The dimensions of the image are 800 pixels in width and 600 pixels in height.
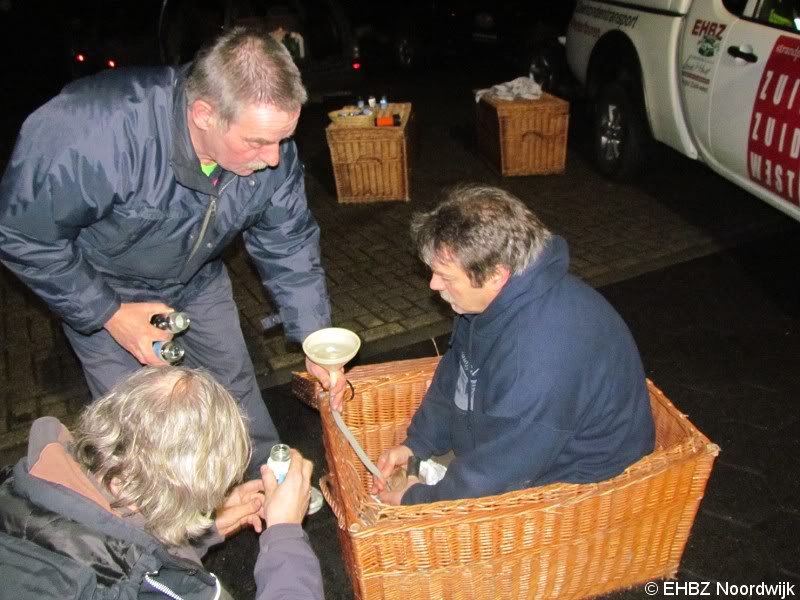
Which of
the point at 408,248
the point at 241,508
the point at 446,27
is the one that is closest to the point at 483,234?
the point at 241,508

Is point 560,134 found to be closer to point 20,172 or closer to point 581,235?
point 581,235

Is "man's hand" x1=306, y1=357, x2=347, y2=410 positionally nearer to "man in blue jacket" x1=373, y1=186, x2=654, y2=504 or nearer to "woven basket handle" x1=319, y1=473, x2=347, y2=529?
"woven basket handle" x1=319, y1=473, x2=347, y2=529

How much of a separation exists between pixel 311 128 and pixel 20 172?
6.57 m

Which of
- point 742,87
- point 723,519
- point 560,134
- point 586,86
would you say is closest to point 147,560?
point 723,519

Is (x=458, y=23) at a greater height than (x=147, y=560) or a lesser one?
lesser

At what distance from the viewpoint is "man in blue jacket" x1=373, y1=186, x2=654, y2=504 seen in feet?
6.89

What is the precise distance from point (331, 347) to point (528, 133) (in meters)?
4.39

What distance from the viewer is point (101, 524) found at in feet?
4.92

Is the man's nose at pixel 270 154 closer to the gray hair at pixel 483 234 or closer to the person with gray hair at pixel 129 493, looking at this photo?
the gray hair at pixel 483 234

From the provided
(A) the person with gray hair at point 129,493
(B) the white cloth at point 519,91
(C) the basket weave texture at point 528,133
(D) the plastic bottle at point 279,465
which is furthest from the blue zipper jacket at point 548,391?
(B) the white cloth at point 519,91

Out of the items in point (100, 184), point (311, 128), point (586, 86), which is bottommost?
point (311, 128)

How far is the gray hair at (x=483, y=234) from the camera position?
83.0 inches

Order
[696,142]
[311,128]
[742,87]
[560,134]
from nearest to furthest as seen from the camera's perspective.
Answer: [742,87], [696,142], [560,134], [311,128]

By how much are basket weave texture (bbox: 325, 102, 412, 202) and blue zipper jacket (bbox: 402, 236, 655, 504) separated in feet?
12.5
